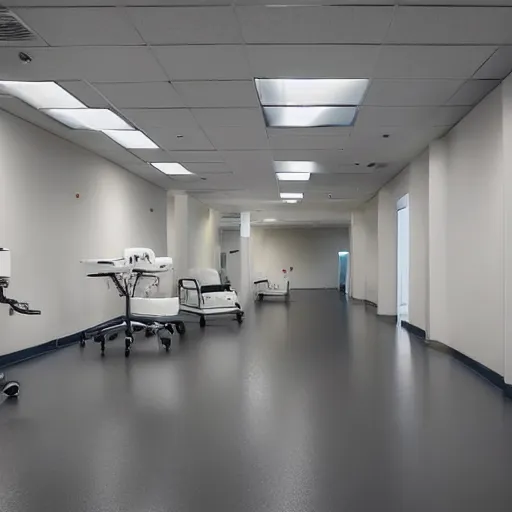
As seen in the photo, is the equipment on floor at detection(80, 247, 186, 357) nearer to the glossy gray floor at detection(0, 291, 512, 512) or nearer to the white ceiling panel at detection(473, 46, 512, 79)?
the glossy gray floor at detection(0, 291, 512, 512)

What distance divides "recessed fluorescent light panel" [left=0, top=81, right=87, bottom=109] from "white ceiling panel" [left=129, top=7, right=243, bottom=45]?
1736 millimetres

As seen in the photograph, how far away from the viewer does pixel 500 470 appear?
3029 mm

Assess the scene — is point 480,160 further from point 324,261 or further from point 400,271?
point 324,261

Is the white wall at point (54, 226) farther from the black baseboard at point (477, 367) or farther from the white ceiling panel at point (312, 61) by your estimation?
the black baseboard at point (477, 367)

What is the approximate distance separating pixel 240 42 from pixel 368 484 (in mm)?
3279

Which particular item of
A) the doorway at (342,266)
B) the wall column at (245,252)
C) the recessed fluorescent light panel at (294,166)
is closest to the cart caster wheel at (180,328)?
the recessed fluorescent light panel at (294,166)

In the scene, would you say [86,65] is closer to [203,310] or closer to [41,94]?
[41,94]

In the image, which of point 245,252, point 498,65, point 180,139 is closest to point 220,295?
point 180,139

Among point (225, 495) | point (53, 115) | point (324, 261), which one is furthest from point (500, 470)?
point (324, 261)

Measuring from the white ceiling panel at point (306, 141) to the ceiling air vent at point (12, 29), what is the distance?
3.72 m

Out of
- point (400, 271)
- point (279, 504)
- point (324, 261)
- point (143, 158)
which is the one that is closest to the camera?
point (279, 504)

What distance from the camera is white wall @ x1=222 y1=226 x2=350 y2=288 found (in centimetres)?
2569

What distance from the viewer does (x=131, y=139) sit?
301 inches

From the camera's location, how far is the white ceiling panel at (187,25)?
12.0 feet
